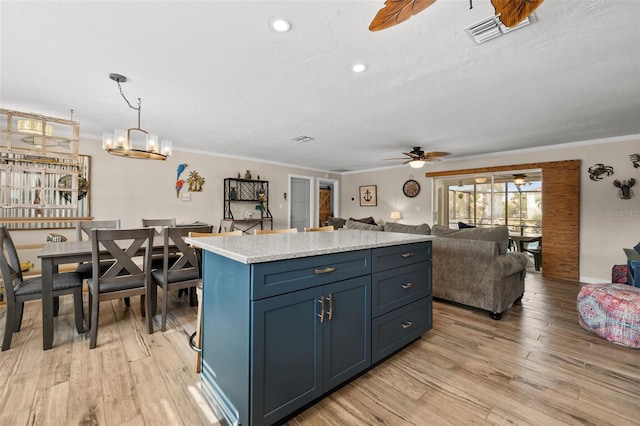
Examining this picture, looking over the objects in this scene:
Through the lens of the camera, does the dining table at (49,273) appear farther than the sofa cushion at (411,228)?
No

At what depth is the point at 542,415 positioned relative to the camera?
161 centimetres

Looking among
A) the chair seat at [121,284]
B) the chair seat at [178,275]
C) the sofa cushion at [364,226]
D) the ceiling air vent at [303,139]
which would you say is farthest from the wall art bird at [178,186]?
the sofa cushion at [364,226]

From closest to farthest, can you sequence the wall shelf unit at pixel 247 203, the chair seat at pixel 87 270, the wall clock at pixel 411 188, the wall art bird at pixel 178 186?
the chair seat at pixel 87 270 → the wall art bird at pixel 178 186 → the wall shelf unit at pixel 247 203 → the wall clock at pixel 411 188

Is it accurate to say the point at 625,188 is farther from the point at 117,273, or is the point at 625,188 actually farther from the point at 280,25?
the point at 117,273

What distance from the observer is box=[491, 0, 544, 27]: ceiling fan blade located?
1.01 meters

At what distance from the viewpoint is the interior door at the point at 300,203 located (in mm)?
7656

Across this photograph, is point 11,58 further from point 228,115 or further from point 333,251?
point 333,251

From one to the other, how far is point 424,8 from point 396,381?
2119 millimetres

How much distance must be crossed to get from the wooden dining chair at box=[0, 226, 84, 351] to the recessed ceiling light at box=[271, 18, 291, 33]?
8.79 feet

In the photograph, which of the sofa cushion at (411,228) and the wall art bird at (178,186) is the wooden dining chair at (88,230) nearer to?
the wall art bird at (178,186)

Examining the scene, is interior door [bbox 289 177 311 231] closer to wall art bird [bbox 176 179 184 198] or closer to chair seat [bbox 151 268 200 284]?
wall art bird [bbox 176 179 184 198]

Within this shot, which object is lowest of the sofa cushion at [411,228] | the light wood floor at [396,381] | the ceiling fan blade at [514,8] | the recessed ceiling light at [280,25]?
the light wood floor at [396,381]

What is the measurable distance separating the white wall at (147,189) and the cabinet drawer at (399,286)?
4.83m

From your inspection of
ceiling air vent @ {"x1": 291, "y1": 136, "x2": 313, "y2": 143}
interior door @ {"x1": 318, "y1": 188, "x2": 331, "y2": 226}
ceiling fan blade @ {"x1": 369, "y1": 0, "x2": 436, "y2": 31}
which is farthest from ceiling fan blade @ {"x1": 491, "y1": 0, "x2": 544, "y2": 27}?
interior door @ {"x1": 318, "y1": 188, "x2": 331, "y2": 226}
